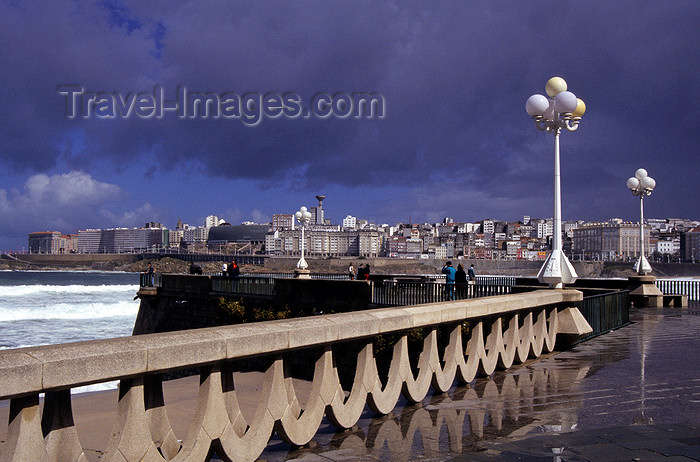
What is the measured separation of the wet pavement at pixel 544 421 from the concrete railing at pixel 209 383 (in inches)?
9.4

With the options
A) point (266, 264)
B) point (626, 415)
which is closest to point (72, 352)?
point (626, 415)

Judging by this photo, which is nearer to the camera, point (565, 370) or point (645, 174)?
point (565, 370)

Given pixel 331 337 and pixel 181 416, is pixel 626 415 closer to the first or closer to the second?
pixel 331 337

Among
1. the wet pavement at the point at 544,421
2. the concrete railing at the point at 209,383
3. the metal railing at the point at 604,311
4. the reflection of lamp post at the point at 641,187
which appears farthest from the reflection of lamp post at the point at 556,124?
the reflection of lamp post at the point at 641,187

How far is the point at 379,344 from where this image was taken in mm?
15773

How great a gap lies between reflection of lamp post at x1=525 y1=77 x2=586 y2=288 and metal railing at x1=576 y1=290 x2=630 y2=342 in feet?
1.89

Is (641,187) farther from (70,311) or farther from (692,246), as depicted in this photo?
(692,246)

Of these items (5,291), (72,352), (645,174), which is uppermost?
(645,174)

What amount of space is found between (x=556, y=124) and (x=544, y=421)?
8295mm

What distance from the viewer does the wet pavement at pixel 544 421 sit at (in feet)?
13.9

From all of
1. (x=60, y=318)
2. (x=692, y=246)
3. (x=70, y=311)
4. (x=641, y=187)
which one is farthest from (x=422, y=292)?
(x=692, y=246)

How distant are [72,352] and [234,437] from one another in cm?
119

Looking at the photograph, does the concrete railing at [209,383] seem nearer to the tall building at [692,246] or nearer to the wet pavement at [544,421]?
the wet pavement at [544,421]

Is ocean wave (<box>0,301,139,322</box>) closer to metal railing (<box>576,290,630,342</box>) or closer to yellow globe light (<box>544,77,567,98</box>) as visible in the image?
metal railing (<box>576,290,630,342</box>)
